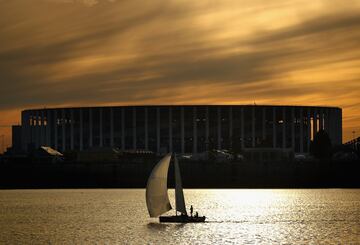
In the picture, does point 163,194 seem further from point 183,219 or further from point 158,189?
point 183,219

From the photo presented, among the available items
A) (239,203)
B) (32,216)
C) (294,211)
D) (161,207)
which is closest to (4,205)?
(32,216)

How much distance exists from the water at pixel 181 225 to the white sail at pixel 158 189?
97.2 inches

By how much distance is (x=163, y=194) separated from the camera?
4001 inches

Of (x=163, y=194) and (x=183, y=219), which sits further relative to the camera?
(x=163, y=194)

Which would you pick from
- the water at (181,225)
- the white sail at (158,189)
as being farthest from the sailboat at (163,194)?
the water at (181,225)

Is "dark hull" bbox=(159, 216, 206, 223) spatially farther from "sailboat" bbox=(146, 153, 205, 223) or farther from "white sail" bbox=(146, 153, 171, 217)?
"white sail" bbox=(146, 153, 171, 217)

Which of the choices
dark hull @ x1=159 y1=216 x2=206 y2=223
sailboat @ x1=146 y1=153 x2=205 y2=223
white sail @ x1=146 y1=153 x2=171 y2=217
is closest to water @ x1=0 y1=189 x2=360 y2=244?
dark hull @ x1=159 y1=216 x2=206 y2=223

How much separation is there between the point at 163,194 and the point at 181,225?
8639mm

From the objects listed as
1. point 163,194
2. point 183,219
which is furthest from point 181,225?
point 183,219

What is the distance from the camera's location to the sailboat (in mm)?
99375

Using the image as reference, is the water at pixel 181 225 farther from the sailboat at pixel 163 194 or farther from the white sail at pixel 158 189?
the white sail at pixel 158 189

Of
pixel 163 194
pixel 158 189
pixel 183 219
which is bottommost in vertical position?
pixel 183 219

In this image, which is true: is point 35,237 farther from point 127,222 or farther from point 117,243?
point 127,222

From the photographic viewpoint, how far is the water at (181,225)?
304ft
